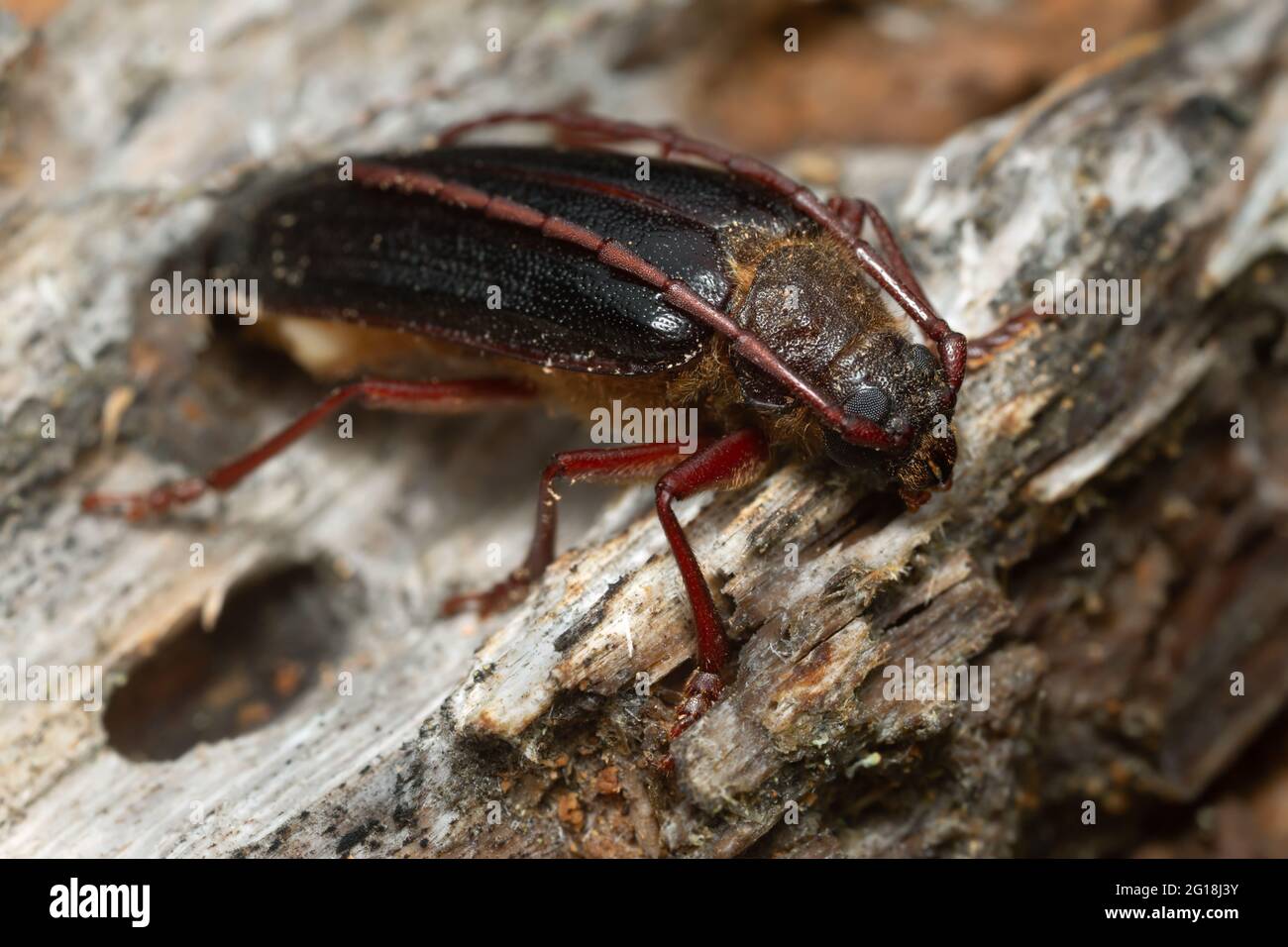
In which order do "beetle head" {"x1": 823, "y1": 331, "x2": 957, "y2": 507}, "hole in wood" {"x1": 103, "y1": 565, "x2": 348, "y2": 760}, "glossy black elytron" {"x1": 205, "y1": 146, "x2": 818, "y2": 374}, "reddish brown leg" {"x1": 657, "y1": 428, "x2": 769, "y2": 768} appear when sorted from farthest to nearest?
"hole in wood" {"x1": 103, "y1": 565, "x2": 348, "y2": 760}
"glossy black elytron" {"x1": 205, "y1": 146, "x2": 818, "y2": 374}
"beetle head" {"x1": 823, "y1": 331, "x2": 957, "y2": 507}
"reddish brown leg" {"x1": 657, "y1": 428, "x2": 769, "y2": 768}

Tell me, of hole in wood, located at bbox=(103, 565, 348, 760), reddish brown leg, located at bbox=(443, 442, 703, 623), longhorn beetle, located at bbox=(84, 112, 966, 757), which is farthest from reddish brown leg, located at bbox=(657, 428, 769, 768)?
hole in wood, located at bbox=(103, 565, 348, 760)

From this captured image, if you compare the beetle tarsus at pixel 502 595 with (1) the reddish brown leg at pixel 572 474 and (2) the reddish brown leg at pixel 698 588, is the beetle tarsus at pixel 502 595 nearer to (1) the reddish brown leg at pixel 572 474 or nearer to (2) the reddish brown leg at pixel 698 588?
(1) the reddish brown leg at pixel 572 474

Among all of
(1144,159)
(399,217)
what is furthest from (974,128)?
(399,217)

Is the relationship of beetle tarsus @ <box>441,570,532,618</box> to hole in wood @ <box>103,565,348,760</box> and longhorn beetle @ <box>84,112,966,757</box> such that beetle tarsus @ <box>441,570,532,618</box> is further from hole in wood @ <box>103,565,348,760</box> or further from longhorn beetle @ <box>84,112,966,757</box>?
hole in wood @ <box>103,565,348,760</box>

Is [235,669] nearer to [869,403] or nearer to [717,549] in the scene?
[717,549]

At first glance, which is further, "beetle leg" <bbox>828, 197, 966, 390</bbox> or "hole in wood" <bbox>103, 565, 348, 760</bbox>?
"hole in wood" <bbox>103, 565, 348, 760</bbox>

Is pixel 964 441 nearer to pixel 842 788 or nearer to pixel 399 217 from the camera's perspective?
pixel 842 788
